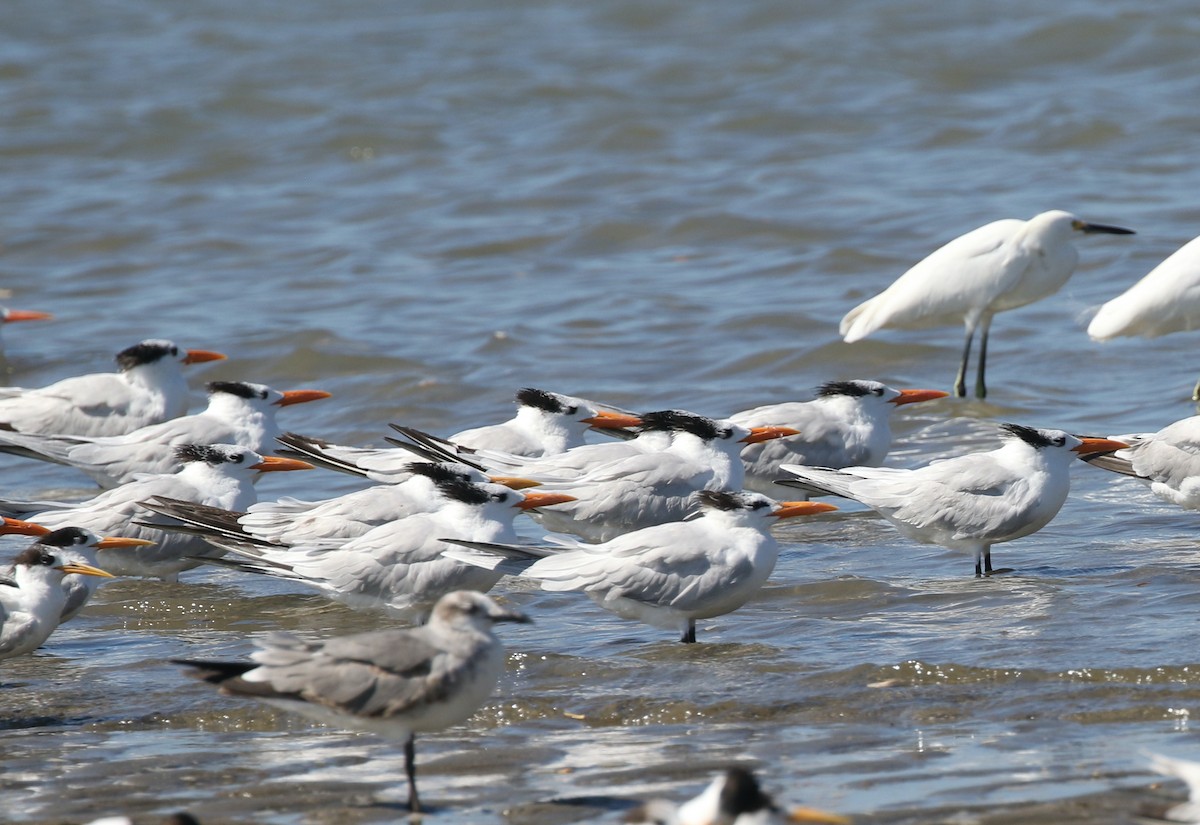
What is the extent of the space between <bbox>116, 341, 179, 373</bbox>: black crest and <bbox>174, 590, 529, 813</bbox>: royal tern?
575 centimetres

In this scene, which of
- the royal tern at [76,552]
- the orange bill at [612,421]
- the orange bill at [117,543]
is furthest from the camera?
the orange bill at [612,421]

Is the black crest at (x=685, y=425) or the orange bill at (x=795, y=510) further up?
the black crest at (x=685, y=425)

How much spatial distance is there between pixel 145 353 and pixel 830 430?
420 centimetres

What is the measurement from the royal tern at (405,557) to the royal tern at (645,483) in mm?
692

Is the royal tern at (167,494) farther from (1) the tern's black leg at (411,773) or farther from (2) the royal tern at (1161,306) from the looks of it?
(2) the royal tern at (1161,306)

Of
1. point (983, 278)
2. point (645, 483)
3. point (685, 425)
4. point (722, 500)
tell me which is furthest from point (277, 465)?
point (983, 278)

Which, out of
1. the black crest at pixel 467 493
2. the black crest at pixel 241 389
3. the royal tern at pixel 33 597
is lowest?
A: the royal tern at pixel 33 597

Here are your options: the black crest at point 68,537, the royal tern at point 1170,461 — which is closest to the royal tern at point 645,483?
the royal tern at point 1170,461

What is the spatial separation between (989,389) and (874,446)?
2.63 metres

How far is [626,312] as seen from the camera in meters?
14.0

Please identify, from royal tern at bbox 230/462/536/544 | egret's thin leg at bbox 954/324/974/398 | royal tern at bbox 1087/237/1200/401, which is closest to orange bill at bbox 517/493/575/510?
royal tern at bbox 230/462/536/544

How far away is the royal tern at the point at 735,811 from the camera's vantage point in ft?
13.9

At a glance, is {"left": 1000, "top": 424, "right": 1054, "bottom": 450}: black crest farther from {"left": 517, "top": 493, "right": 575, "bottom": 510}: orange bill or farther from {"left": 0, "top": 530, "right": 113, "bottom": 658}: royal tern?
{"left": 0, "top": 530, "right": 113, "bottom": 658}: royal tern

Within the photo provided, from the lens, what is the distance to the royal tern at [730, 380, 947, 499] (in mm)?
9312
